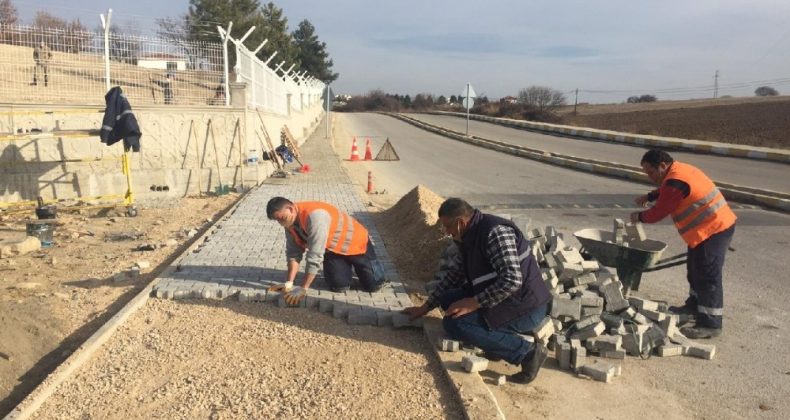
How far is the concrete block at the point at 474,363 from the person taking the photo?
374 cm

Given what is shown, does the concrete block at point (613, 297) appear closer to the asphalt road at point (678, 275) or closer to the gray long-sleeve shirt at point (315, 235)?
the asphalt road at point (678, 275)

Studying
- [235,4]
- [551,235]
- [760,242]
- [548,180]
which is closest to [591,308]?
[551,235]

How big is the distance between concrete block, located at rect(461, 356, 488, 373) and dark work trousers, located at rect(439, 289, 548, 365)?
0.15 meters

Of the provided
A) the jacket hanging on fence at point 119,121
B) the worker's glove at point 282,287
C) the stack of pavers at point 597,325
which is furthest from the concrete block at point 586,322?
the jacket hanging on fence at point 119,121

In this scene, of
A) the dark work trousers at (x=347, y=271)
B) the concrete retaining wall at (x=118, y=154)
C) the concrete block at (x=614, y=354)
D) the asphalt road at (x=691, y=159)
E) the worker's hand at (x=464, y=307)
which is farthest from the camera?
the asphalt road at (x=691, y=159)

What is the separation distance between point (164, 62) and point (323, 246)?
996 cm

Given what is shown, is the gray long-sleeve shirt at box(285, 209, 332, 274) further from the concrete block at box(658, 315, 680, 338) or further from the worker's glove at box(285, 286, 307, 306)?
the concrete block at box(658, 315, 680, 338)

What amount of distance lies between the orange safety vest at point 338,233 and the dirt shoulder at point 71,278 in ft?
6.14

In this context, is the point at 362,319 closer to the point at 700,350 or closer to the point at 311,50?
the point at 700,350

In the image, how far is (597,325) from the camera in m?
4.36

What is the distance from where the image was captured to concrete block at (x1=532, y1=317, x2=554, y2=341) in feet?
13.5

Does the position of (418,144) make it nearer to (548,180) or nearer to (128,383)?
(548,180)

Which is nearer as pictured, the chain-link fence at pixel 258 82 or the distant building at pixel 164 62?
the distant building at pixel 164 62

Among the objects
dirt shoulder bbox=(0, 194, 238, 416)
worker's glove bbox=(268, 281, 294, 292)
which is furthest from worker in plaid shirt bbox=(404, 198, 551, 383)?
dirt shoulder bbox=(0, 194, 238, 416)
